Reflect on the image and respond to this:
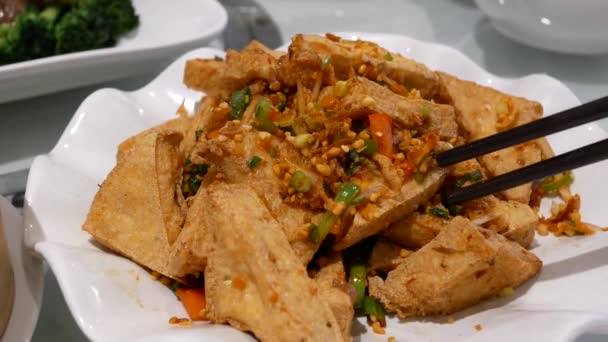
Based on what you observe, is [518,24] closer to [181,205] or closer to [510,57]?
[510,57]

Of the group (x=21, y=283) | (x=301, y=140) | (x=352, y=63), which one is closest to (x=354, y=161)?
(x=301, y=140)

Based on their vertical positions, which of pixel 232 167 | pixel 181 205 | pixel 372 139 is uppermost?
pixel 372 139

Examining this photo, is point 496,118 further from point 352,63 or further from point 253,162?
point 253,162

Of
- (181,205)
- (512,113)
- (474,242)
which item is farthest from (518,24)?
(181,205)

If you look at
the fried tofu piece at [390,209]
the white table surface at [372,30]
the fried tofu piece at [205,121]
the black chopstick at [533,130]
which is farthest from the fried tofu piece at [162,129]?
the black chopstick at [533,130]

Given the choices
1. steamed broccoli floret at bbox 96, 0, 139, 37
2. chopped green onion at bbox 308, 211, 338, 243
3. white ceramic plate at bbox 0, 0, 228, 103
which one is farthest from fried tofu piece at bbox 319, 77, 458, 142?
steamed broccoli floret at bbox 96, 0, 139, 37

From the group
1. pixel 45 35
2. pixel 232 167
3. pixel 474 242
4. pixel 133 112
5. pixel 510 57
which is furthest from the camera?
pixel 510 57
